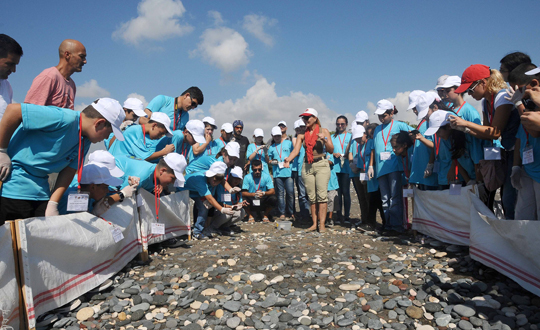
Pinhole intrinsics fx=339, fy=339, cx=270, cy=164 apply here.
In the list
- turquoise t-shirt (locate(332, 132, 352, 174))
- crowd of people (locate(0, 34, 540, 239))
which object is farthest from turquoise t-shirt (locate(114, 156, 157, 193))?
turquoise t-shirt (locate(332, 132, 352, 174))

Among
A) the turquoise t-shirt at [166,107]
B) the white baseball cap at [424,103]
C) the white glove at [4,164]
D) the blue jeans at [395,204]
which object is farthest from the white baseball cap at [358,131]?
the white glove at [4,164]

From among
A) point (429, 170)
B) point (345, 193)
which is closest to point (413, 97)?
point (429, 170)

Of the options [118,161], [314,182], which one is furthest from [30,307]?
[314,182]

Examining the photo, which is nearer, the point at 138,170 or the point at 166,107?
the point at 138,170

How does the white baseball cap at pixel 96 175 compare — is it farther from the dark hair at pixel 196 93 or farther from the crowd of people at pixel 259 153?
the dark hair at pixel 196 93

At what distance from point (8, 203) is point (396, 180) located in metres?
5.19

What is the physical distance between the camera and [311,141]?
20.7 feet

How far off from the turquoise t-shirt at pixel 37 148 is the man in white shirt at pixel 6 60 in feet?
3.73

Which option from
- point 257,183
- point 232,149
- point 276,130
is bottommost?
point 257,183

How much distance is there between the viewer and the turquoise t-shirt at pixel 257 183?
7.78 meters

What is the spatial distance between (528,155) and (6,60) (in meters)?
5.35

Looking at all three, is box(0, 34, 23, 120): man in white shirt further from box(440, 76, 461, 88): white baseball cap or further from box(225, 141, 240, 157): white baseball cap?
box(440, 76, 461, 88): white baseball cap

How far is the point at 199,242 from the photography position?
5.54 m

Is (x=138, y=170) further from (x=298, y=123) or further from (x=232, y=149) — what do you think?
(x=298, y=123)
